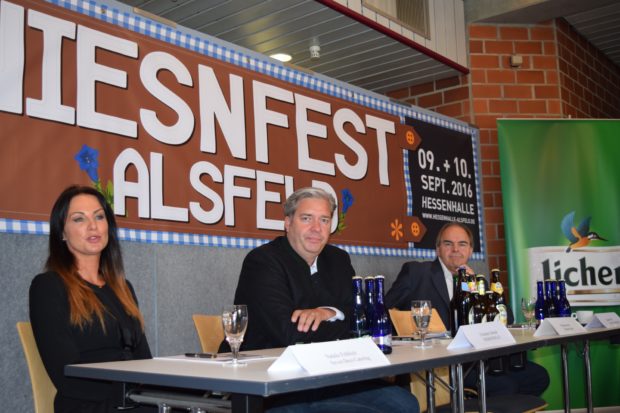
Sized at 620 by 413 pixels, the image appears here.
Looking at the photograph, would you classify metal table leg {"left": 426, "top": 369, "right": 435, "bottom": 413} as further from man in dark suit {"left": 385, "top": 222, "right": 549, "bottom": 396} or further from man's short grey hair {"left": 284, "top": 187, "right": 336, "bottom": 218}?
man in dark suit {"left": 385, "top": 222, "right": 549, "bottom": 396}

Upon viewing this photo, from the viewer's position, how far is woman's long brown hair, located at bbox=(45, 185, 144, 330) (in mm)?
2035

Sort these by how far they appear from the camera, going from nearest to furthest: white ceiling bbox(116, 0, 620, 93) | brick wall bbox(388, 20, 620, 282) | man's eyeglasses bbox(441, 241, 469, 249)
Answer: man's eyeglasses bbox(441, 241, 469, 249) → white ceiling bbox(116, 0, 620, 93) → brick wall bbox(388, 20, 620, 282)

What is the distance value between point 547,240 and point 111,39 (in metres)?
3.34

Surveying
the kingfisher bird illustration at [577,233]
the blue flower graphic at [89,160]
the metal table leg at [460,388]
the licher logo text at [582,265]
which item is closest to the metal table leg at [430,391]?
the metal table leg at [460,388]

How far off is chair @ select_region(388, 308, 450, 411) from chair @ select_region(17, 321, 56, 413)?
4.63 feet

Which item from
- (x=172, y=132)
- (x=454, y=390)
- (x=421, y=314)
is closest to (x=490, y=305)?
(x=454, y=390)

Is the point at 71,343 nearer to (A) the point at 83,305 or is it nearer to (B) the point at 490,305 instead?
(A) the point at 83,305

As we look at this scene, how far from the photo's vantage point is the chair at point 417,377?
276cm

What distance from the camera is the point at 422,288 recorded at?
357 cm

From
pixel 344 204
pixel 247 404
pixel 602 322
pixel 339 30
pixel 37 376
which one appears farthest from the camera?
pixel 339 30

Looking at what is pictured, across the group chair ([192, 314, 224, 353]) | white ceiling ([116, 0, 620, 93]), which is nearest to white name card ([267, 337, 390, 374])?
chair ([192, 314, 224, 353])

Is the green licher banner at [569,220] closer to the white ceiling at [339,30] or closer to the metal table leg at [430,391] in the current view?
the white ceiling at [339,30]

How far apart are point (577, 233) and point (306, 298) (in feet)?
9.76

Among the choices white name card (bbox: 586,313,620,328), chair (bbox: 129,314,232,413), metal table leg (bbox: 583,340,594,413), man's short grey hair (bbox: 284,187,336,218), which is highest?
man's short grey hair (bbox: 284,187,336,218)
